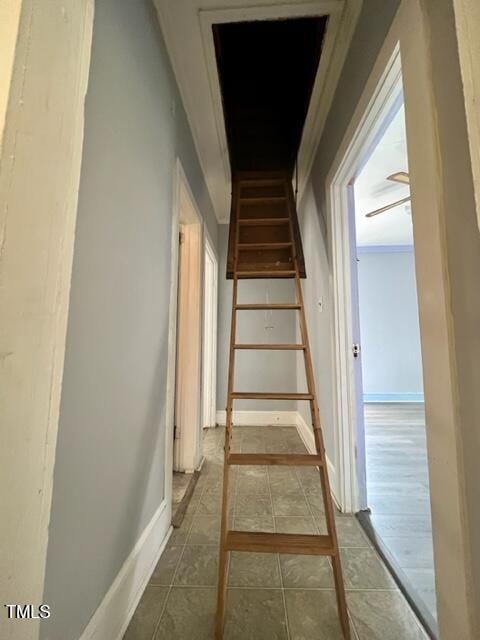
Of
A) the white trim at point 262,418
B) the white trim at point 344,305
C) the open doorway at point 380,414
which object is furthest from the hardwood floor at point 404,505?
the white trim at point 262,418

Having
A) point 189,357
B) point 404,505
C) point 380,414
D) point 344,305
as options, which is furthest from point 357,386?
point 380,414

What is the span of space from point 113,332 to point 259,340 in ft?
9.49

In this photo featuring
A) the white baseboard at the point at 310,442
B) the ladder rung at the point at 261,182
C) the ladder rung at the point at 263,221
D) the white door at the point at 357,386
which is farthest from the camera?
the ladder rung at the point at 261,182

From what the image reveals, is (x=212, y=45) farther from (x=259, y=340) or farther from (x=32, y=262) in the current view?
(x=259, y=340)

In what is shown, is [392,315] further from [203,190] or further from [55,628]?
[55,628]

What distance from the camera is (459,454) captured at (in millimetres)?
752

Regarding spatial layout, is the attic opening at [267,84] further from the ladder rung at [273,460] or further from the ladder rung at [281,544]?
the ladder rung at [281,544]

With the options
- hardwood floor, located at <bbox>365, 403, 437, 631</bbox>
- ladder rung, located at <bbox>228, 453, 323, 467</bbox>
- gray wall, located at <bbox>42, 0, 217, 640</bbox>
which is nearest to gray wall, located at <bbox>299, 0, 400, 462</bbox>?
hardwood floor, located at <bbox>365, 403, 437, 631</bbox>

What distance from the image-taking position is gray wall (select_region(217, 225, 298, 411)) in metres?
3.73

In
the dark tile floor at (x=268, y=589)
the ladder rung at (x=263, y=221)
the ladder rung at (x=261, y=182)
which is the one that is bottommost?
the dark tile floor at (x=268, y=589)

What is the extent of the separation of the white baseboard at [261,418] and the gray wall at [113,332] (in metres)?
2.25

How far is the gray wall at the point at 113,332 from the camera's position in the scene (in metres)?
0.77

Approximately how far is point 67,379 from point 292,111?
256cm

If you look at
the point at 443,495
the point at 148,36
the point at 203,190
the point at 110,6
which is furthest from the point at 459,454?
the point at 203,190
